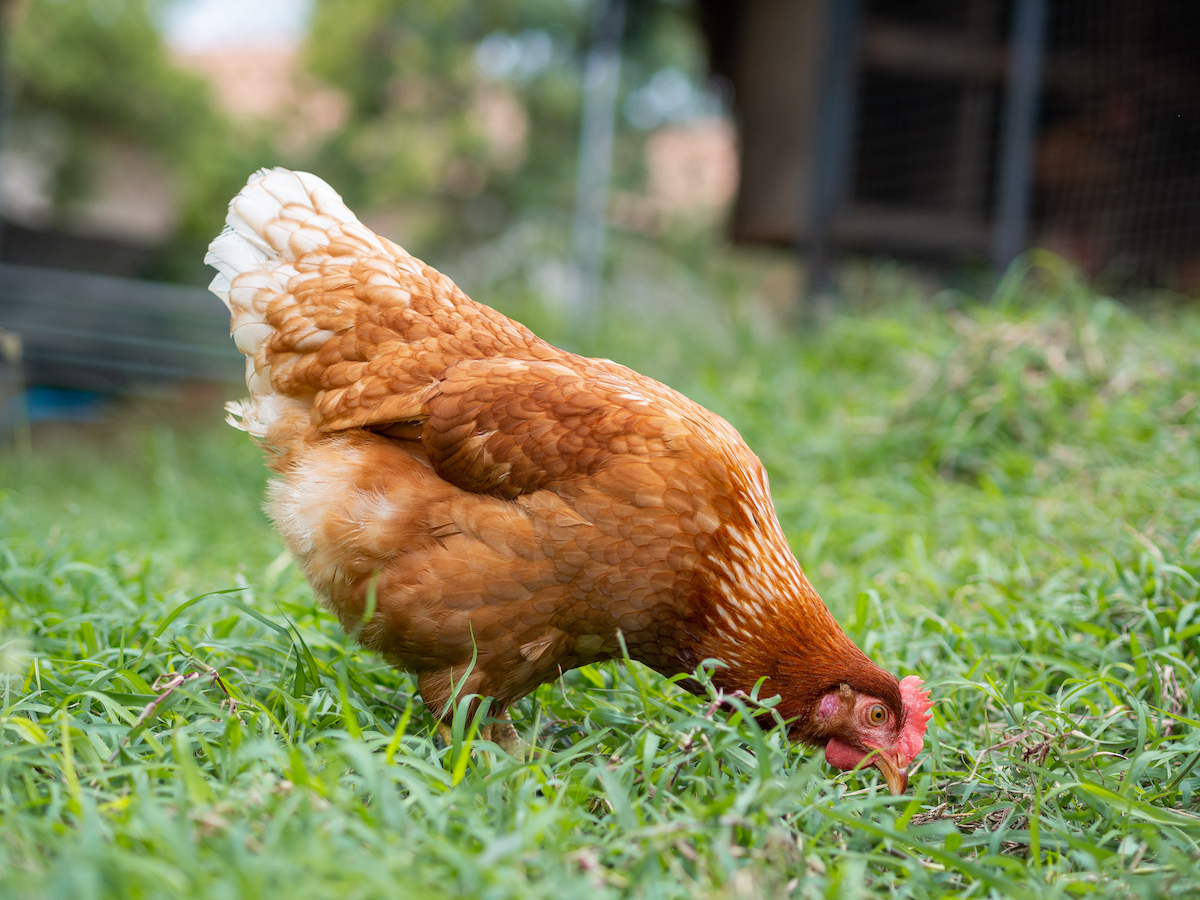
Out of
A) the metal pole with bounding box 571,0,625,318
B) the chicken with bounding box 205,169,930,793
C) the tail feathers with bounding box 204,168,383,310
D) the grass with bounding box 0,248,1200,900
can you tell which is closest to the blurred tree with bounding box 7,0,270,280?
the metal pole with bounding box 571,0,625,318

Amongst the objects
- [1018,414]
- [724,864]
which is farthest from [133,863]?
[1018,414]

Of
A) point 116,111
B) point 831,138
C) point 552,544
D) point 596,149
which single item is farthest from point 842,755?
point 116,111

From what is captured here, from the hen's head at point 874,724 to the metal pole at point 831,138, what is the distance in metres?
4.28

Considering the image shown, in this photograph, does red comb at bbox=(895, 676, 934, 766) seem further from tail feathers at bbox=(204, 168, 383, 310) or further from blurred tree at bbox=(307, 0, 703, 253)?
blurred tree at bbox=(307, 0, 703, 253)

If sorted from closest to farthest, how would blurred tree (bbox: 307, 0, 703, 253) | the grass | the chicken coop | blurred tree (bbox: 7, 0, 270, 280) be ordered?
the grass < the chicken coop < blurred tree (bbox: 7, 0, 270, 280) < blurred tree (bbox: 307, 0, 703, 253)

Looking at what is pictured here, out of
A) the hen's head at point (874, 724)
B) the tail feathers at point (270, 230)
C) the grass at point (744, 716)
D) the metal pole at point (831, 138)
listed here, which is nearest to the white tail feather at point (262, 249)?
the tail feathers at point (270, 230)

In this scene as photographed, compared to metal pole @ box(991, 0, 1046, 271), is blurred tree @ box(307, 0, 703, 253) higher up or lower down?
higher up

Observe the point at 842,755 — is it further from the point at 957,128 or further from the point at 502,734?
the point at 957,128

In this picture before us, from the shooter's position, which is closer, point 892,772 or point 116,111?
point 892,772

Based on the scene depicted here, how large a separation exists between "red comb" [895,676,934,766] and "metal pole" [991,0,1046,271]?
4399mm

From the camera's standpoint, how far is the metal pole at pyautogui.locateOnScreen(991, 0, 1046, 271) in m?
5.25

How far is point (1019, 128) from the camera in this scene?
532 cm

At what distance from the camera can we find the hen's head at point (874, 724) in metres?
1.68

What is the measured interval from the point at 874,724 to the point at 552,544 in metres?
0.70
